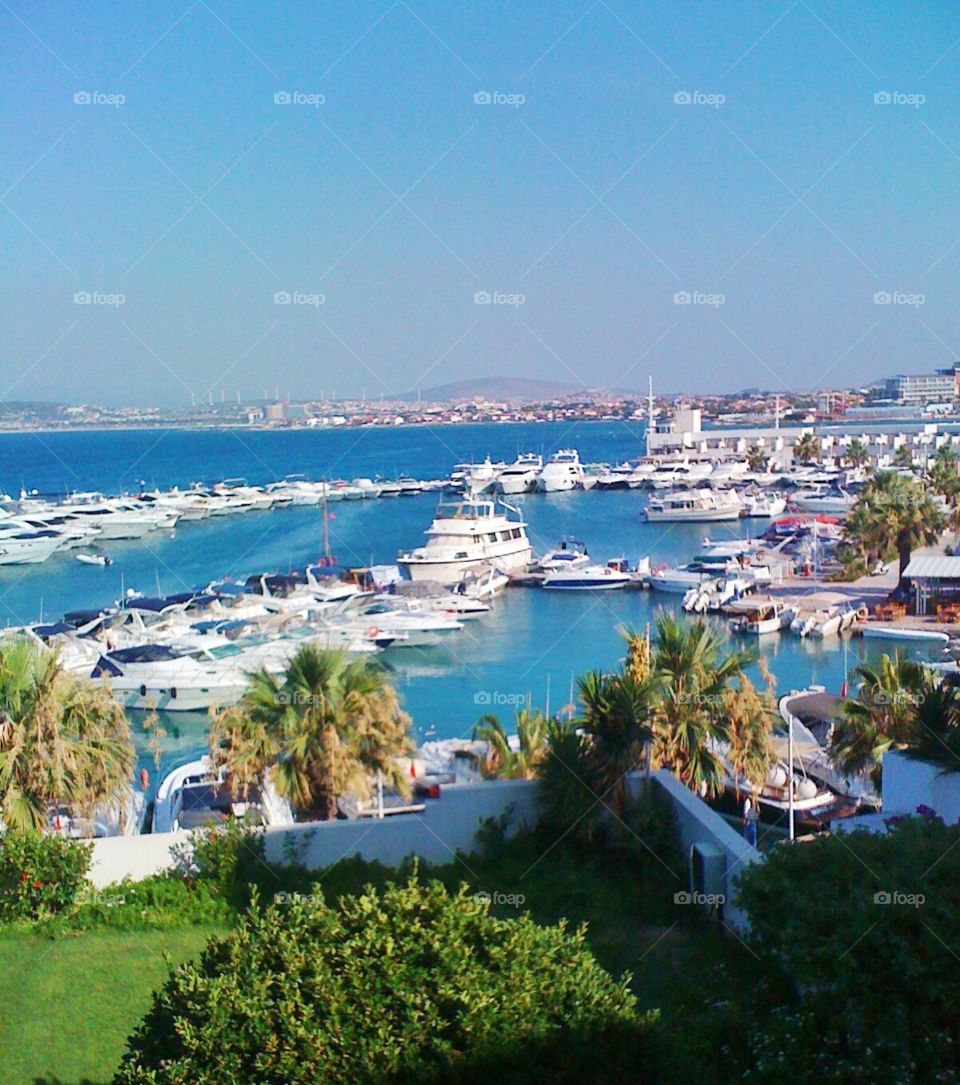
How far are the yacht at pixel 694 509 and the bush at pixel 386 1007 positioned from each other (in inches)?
1685

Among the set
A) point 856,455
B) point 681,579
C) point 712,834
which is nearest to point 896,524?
point 681,579

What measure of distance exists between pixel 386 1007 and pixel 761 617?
24.0 metres

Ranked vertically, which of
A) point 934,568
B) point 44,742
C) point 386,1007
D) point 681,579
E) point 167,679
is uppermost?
point 386,1007

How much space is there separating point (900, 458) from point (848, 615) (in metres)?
28.7

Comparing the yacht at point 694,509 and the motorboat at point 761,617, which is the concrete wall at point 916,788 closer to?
the motorboat at point 761,617

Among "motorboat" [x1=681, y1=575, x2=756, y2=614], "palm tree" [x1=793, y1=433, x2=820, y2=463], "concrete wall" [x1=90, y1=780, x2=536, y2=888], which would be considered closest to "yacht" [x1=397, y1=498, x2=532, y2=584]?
"motorboat" [x1=681, y1=575, x2=756, y2=614]

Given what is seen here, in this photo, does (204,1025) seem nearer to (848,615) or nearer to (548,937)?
(548,937)

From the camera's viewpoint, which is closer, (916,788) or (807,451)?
(916,788)

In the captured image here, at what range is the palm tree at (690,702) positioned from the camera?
8.55m

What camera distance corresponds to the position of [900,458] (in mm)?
50969

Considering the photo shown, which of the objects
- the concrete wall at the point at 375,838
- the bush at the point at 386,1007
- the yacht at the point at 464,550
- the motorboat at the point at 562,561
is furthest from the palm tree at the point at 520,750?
the motorboat at the point at 562,561

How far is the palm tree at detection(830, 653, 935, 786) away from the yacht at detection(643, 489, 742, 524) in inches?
1388

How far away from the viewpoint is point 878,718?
9.88 meters

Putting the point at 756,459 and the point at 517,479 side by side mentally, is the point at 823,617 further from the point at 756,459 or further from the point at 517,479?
the point at 756,459
